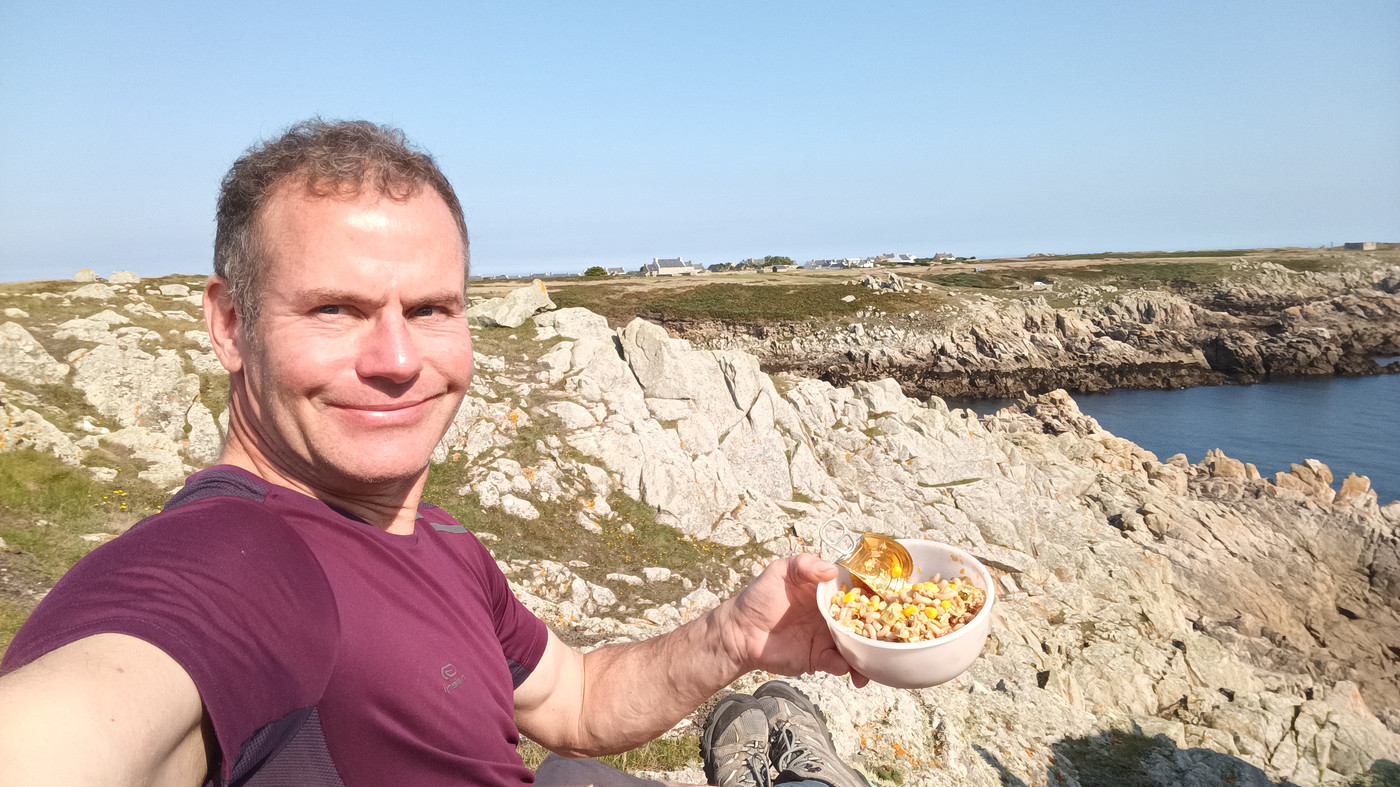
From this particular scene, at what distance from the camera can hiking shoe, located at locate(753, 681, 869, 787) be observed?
419 cm

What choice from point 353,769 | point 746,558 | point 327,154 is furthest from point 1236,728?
point 327,154

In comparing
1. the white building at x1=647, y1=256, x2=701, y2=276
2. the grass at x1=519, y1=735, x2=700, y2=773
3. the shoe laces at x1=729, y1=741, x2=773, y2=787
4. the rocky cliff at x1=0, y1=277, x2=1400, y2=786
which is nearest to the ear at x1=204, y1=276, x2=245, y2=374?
the shoe laces at x1=729, y1=741, x2=773, y2=787

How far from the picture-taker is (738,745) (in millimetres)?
4566

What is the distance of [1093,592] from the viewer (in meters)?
15.5

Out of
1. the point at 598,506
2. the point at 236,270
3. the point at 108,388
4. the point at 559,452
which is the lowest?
the point at 598,506

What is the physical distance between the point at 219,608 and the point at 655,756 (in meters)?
5.64

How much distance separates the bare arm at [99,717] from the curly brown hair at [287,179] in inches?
46.0

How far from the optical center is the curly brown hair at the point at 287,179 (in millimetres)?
2219

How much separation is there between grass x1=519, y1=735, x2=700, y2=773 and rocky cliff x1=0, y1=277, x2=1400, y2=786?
20 centimetres

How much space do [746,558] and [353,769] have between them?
38.6 feet

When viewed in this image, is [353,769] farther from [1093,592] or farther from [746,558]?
[1093,592]

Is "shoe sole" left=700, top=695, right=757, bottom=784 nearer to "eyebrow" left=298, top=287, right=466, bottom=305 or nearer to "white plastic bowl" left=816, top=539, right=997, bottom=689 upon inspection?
"white plastic bowl" left=816, top=539, right=997, bottom=689

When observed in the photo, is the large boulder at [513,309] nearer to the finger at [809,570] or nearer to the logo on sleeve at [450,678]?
the finger at [809,570]

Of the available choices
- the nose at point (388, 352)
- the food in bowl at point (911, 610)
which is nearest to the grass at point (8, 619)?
the nose at point (388, 352)
